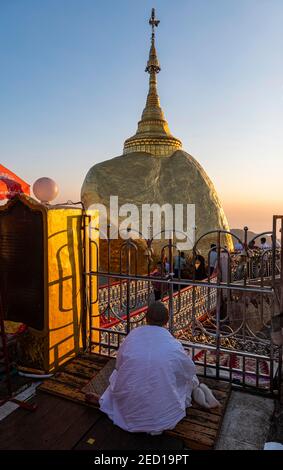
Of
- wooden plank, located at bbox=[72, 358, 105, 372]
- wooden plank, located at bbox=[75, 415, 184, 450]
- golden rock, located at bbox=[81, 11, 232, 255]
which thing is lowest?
wooden plank, located at bbox=[75, 415, 184, 450]

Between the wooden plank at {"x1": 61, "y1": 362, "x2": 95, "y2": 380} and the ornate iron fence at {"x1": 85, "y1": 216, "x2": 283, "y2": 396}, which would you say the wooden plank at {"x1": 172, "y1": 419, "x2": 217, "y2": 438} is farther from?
the wooden plank at {"x1": 61, "y1": 362, "x2": 95, "y2": 380}

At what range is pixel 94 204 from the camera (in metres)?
21.3

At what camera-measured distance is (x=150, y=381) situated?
2.86m

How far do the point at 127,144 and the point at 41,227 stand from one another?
23.5 m

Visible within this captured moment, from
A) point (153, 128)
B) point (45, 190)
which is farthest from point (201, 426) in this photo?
point (153, 128)

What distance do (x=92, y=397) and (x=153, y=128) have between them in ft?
83.5

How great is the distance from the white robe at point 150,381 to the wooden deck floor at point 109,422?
14 cm

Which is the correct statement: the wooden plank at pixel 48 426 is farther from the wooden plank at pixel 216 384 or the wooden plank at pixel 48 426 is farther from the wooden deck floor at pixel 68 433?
the wooden plank at pixel 216 384

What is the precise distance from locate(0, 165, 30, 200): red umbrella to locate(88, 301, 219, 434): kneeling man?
9.17 ft

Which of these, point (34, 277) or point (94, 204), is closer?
point (34, 277)

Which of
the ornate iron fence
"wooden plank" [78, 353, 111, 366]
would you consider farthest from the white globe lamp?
"wooden plank" [78, 353, 111, 366]

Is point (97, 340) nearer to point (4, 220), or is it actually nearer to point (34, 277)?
point (34, 277)

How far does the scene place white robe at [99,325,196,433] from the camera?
9.42 feet

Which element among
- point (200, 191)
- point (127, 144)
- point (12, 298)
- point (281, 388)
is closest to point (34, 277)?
point (12, 298)
